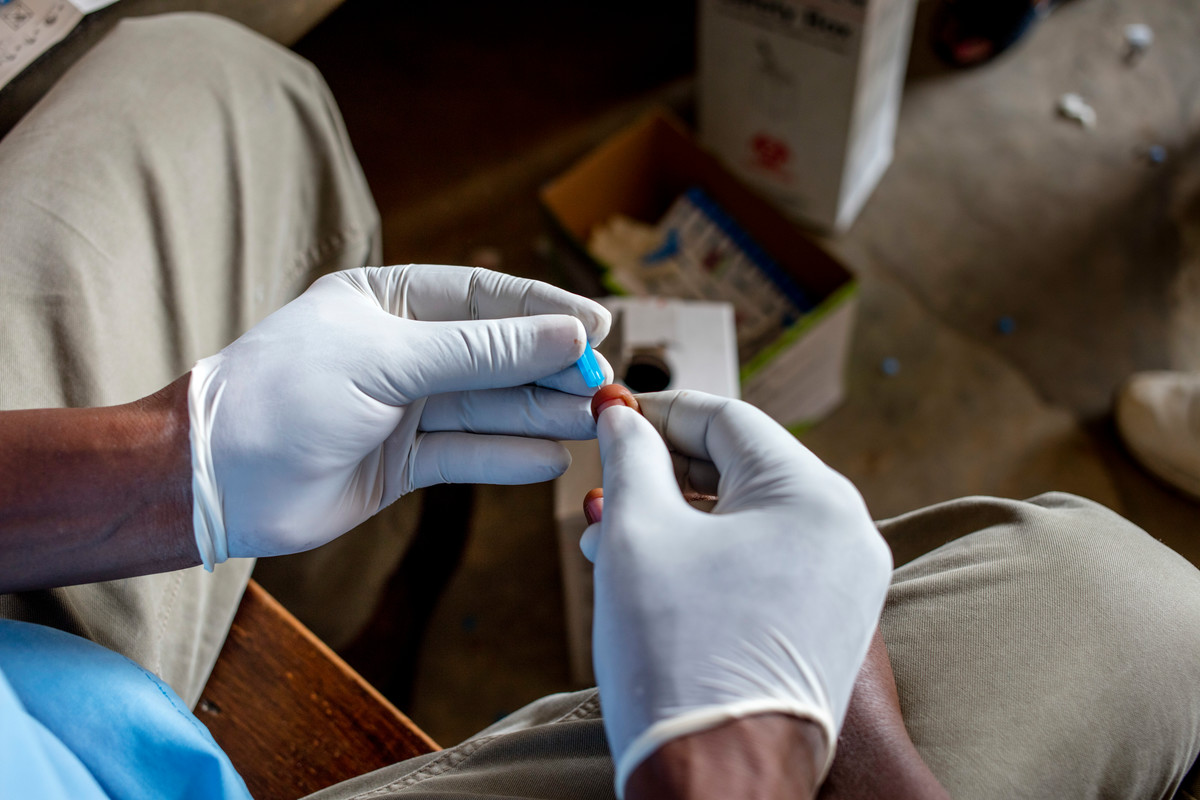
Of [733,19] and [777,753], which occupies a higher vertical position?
[733,19]

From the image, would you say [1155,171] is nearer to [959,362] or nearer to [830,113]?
[959,362]

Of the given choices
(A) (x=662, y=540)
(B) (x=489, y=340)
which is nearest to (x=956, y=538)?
(A) (x=662, y=540)

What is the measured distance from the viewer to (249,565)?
852 mm

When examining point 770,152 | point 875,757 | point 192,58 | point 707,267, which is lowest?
point 707,267

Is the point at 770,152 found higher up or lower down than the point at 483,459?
lower down

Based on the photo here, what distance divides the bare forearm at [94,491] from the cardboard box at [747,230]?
3.18 feet

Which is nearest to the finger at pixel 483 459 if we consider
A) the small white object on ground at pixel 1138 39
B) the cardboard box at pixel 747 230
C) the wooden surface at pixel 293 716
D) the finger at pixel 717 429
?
the finger at pixel 717 429

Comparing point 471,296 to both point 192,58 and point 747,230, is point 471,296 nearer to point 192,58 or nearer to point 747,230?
point 192,58

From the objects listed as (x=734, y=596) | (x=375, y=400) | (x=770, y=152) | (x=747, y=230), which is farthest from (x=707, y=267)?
(x=734, y=596)

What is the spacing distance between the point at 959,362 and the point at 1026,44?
A: 1.04m

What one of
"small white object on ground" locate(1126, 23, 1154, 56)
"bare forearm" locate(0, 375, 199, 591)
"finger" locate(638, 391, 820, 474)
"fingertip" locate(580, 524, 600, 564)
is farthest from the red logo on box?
"bare forearm" locate(0, 375, 199, 591)

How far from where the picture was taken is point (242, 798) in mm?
647

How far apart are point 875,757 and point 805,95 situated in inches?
56.9

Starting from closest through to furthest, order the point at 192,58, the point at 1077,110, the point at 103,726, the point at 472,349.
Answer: the point at 103,726, the point at 472,349, the point at 192,58, the point at 1077,110
